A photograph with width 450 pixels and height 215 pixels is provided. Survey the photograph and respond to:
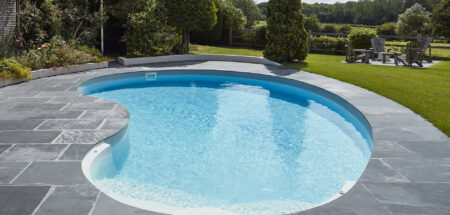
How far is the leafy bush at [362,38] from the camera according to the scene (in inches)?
702

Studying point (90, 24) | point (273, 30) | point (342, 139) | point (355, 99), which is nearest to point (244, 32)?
point (273, 30)

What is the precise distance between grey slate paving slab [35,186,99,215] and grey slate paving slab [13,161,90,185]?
0.18 meters

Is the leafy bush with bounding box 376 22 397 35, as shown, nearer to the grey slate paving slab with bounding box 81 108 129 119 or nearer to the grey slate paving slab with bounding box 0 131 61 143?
the grey slate paving slab with bounding box 81 108 129 119

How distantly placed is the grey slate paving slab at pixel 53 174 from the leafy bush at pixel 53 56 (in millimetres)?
7426

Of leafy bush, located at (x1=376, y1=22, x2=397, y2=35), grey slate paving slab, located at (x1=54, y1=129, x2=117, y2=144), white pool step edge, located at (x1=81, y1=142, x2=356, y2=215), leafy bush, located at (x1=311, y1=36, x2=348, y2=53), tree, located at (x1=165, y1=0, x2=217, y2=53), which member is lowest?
white pool step edge, located at (x1=81, y1=142, x2=356, y2=215)

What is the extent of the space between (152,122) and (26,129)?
2.59 metres

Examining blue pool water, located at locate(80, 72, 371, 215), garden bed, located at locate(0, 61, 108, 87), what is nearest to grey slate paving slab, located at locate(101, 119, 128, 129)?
blue pool water, located at locate(80, 72, 371, 215)

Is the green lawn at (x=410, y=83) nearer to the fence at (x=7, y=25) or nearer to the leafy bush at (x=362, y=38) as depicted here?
the leafy bush at (x=362, y=38)

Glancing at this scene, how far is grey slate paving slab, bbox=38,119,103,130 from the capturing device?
5.90 m

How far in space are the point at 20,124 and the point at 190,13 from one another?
33.9 ft

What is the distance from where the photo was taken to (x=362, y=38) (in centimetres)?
1791

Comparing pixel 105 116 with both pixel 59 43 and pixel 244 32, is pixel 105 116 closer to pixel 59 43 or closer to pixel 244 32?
pixel 59 43

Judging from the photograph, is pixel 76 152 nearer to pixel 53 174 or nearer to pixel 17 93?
pixel 53 174

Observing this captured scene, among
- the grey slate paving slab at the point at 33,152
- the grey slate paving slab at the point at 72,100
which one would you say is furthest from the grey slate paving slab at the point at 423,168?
the grey slate paving slab at the point at 72,100
